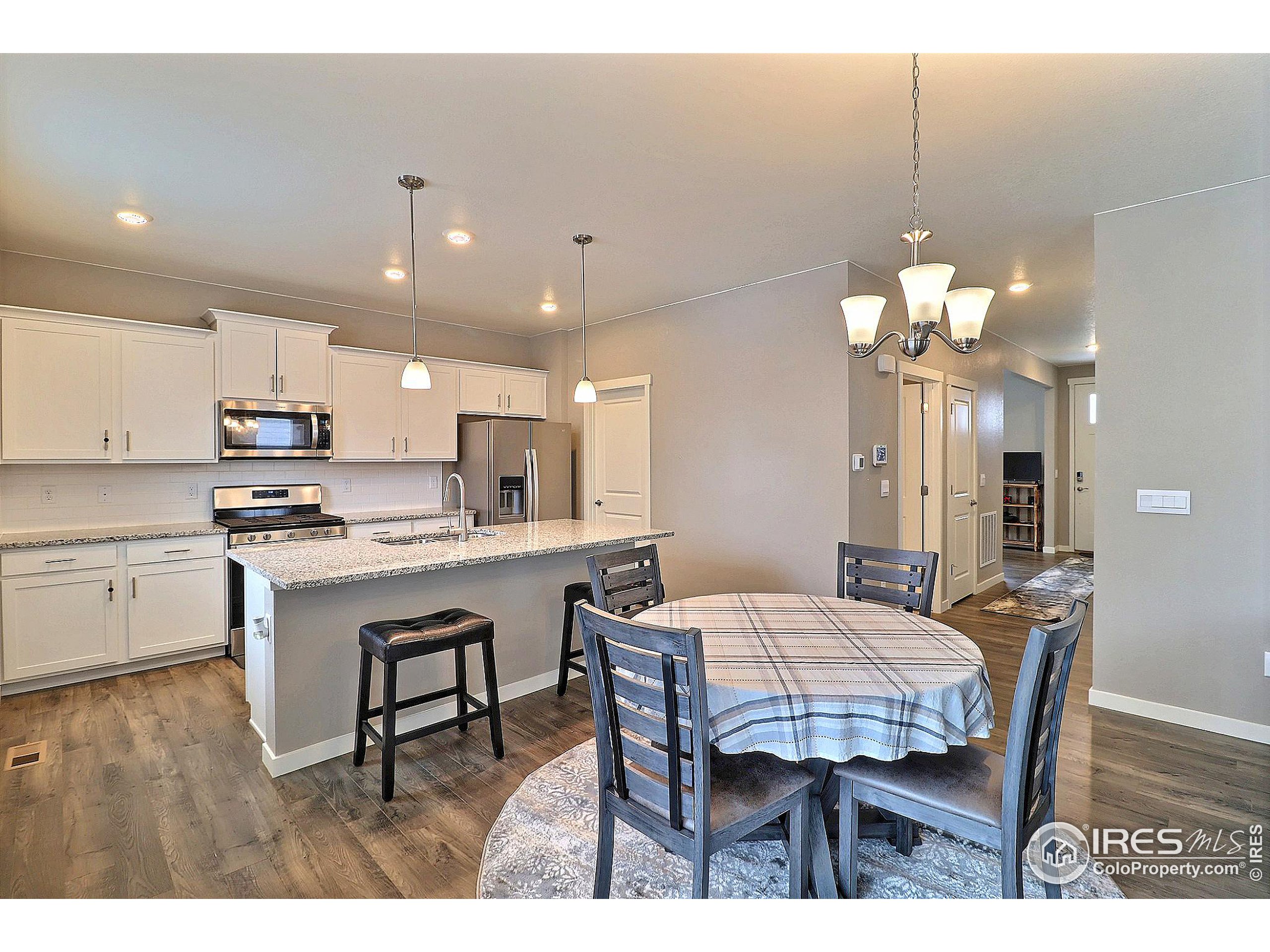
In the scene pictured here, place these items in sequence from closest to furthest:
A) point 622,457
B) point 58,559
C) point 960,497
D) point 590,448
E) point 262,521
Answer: point 58,559, point 262,521, point 622,457, point 960,497, point 590,448

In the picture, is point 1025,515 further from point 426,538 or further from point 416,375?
point 416,375

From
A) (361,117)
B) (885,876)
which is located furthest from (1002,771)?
(361,117)

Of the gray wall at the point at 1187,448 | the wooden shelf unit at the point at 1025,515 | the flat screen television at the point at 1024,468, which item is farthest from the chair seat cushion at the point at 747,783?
the flat screen television at the point at 1024,468

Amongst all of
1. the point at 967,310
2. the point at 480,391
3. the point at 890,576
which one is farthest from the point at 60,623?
the point at 967,310

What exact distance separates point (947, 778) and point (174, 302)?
5150 mm

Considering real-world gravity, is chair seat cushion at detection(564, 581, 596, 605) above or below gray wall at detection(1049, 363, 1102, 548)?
below

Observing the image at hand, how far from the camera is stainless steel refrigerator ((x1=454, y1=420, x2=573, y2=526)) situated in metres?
5.17

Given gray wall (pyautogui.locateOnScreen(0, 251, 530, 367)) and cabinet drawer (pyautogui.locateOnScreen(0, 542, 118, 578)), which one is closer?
cabinet drawer (pyautogui.locateOnScreen(0, 542, 118, 578))

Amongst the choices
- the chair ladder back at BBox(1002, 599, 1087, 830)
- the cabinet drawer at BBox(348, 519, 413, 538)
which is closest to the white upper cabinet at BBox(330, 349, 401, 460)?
the cabinet drawer at BBox(348, 519, 413, 538)

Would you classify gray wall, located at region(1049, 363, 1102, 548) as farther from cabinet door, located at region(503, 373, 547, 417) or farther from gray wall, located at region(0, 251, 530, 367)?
gray wall, located at region(0, 251, 530, 367)

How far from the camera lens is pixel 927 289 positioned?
190 centimetres

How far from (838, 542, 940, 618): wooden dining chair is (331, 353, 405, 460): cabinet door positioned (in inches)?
147

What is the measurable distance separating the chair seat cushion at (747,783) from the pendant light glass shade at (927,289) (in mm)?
1397
